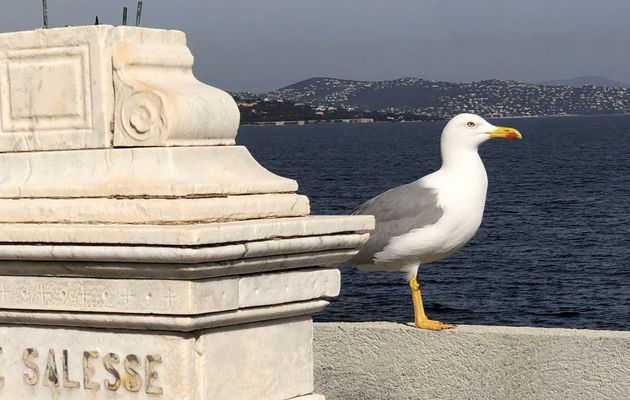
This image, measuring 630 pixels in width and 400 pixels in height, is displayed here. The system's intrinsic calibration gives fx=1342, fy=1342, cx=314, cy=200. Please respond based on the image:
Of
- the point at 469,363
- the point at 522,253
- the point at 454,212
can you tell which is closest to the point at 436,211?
the point at 454,212

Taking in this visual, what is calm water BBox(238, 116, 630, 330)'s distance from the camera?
3306 cm

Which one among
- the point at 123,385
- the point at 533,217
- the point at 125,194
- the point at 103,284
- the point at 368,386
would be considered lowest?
the point at 533,217

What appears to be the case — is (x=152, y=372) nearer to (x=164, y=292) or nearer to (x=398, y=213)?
(x=164, y=292)

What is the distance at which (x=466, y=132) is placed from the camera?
8258mm

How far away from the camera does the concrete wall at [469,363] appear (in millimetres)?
6484

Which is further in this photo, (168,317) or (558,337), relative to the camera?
(558,337)

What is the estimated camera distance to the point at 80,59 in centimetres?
405

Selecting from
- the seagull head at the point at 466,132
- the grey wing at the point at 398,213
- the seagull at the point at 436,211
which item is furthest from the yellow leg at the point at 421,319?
the seagull head at the point at 466,132

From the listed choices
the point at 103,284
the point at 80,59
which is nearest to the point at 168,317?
the point at 103,284

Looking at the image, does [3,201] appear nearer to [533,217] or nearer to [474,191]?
[474,191]

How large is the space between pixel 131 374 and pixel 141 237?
18.4 inches

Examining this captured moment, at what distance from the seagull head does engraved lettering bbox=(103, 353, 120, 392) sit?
4.49 metres

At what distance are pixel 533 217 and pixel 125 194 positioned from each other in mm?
52832

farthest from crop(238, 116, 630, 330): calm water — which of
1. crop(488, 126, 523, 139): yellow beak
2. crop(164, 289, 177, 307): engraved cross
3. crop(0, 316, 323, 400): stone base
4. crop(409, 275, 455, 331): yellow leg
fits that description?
crop(164, 289, 177, 307): engraved cross
